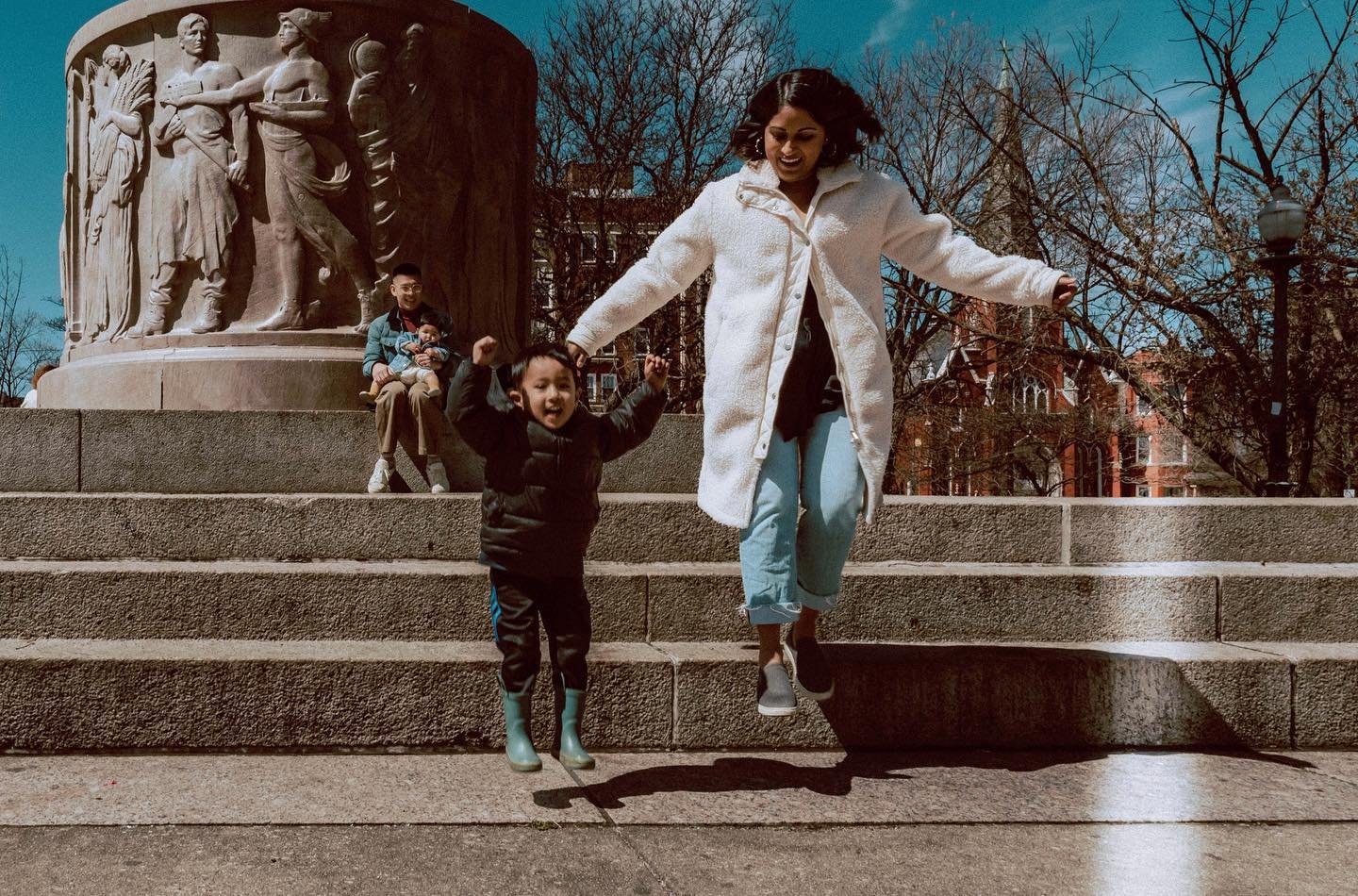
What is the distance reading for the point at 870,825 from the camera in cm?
312

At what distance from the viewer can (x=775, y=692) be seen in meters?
3.24

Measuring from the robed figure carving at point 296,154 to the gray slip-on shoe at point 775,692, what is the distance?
4.69m

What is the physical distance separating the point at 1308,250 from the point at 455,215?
10.8m

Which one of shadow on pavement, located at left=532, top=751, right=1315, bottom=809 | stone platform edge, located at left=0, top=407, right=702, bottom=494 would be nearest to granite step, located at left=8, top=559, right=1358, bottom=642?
shadow on pavement, located at left=532, top=751, right=1315, bottom=809

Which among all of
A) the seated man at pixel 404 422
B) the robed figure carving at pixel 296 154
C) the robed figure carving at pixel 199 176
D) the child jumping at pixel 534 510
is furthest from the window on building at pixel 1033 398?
the child jumping at pixel 534 510

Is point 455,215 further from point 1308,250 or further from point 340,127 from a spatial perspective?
point 1308,250

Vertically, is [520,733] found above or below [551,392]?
below

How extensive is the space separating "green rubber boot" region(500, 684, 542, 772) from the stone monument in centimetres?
402

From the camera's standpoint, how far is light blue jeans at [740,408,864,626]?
10.8 ft

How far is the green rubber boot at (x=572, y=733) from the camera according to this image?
3.14 meters

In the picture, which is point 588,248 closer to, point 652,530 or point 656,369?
point 652,530

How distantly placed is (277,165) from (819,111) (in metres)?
4.48

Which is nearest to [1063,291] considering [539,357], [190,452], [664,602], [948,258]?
[948,258]

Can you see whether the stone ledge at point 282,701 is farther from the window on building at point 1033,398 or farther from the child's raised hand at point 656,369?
the window on building at point 1033,398
